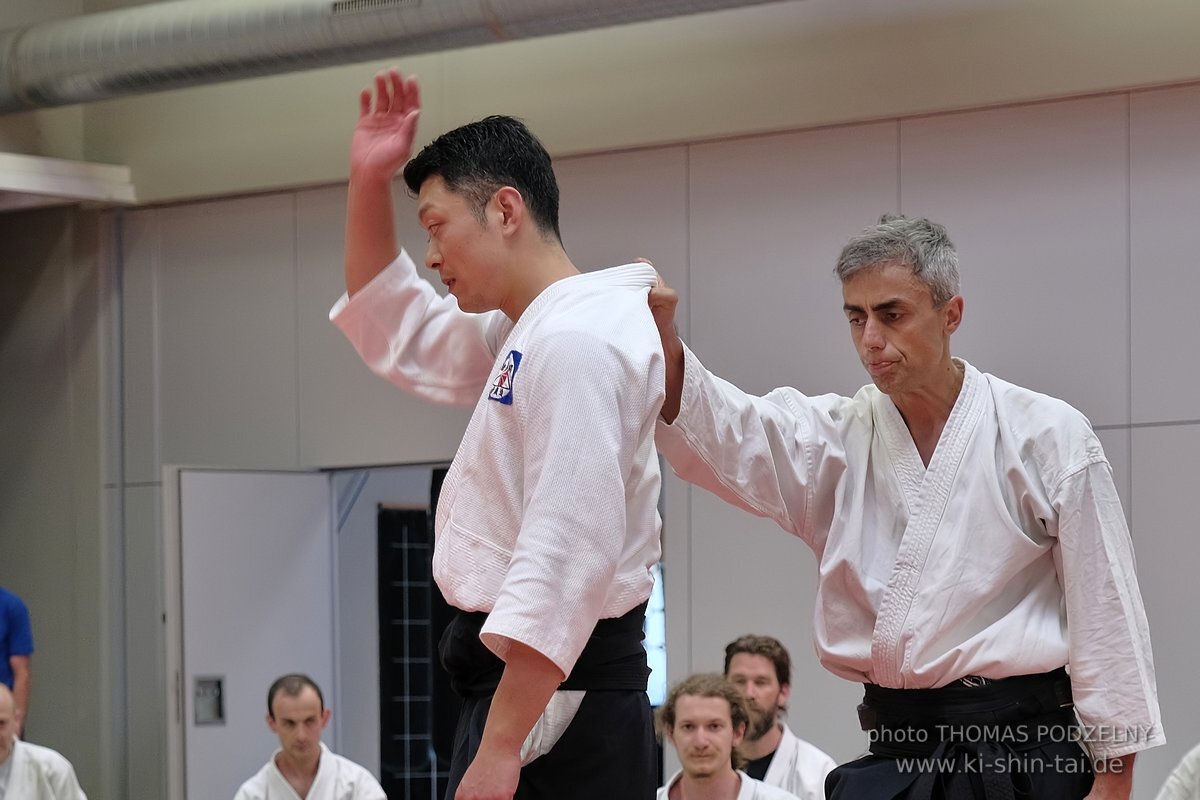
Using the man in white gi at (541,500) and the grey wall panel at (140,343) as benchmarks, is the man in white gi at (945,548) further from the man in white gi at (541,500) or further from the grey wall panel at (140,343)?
the grey wall panel at (140,343)

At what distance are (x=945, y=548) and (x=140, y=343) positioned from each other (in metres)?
6.66

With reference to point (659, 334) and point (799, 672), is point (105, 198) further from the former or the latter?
point (659, 334)

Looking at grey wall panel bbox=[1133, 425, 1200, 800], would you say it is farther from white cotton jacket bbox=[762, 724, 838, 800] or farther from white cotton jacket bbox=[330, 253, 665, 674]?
white cotton jacket bbox=[330, 253, 665, 674]

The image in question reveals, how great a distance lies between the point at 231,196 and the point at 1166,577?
476cm

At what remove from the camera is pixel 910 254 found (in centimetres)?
256

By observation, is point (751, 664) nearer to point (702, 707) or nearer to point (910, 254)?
point (702, 707)

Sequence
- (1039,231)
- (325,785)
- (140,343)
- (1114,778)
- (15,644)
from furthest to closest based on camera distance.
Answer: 1. (140,343)
2. (15,644)
3. (325,785)
4. (1039,231)
5. (1114,778)

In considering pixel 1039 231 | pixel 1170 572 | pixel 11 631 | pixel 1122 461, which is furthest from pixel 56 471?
pixel 1170 572

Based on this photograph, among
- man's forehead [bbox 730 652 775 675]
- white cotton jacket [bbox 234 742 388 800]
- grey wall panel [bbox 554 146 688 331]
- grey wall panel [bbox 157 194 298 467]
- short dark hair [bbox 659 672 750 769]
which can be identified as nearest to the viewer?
short dark hair [bbox 659 672 750 769]

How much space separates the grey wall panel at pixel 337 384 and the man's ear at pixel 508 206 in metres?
5.33

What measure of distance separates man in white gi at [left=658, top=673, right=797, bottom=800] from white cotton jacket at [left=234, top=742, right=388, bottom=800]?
1674 mm

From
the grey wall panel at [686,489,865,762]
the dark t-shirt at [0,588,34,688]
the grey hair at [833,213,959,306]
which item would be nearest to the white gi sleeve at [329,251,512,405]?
the grey hair at [833,213,959,306]

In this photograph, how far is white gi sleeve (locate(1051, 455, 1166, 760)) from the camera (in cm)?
243

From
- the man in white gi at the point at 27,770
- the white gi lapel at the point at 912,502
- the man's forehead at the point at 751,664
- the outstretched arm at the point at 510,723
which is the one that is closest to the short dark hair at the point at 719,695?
the man's forehead at the point at 751,664
